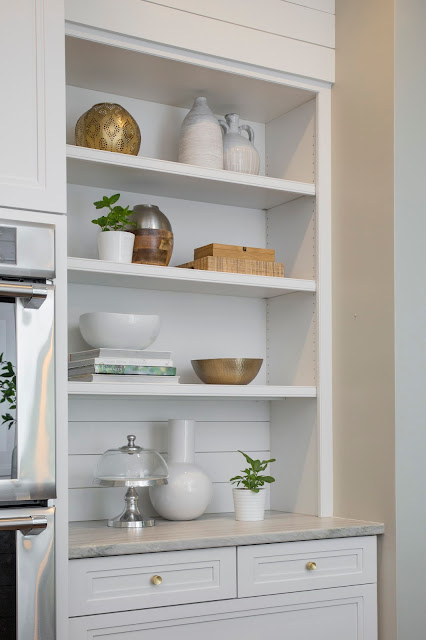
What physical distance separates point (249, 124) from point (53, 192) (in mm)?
1239

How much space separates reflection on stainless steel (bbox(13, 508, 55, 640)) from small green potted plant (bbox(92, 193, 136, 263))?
84 centimetres

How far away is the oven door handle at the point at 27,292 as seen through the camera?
1.84 meters

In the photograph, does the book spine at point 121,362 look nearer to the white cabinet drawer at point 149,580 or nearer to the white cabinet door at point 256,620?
the white cabinet drawer at point 149,580

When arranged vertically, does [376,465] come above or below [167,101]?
below

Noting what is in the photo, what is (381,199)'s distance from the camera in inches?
99.7

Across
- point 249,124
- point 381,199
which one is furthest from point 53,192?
point 249,124

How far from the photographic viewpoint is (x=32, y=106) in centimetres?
198

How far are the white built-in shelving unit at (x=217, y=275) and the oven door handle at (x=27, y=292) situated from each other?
1.64 ft

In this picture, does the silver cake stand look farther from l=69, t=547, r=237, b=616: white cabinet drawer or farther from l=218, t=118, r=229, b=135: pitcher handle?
l=218, t=118, r=229, b=135: pitcher handle

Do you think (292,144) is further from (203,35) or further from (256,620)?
(256,620)


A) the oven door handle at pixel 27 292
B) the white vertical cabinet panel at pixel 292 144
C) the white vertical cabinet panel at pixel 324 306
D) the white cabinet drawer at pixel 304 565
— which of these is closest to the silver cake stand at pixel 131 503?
the white cabinet drawer at pixel 304 565

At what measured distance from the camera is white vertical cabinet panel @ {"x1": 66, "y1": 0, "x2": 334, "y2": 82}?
2387 mm

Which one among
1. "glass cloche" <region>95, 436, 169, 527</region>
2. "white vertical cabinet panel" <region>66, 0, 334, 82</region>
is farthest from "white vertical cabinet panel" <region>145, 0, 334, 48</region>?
"glass cloche" <region>95, 436, 169, 527</region>

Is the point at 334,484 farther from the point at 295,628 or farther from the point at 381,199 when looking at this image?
the point at 381,199
